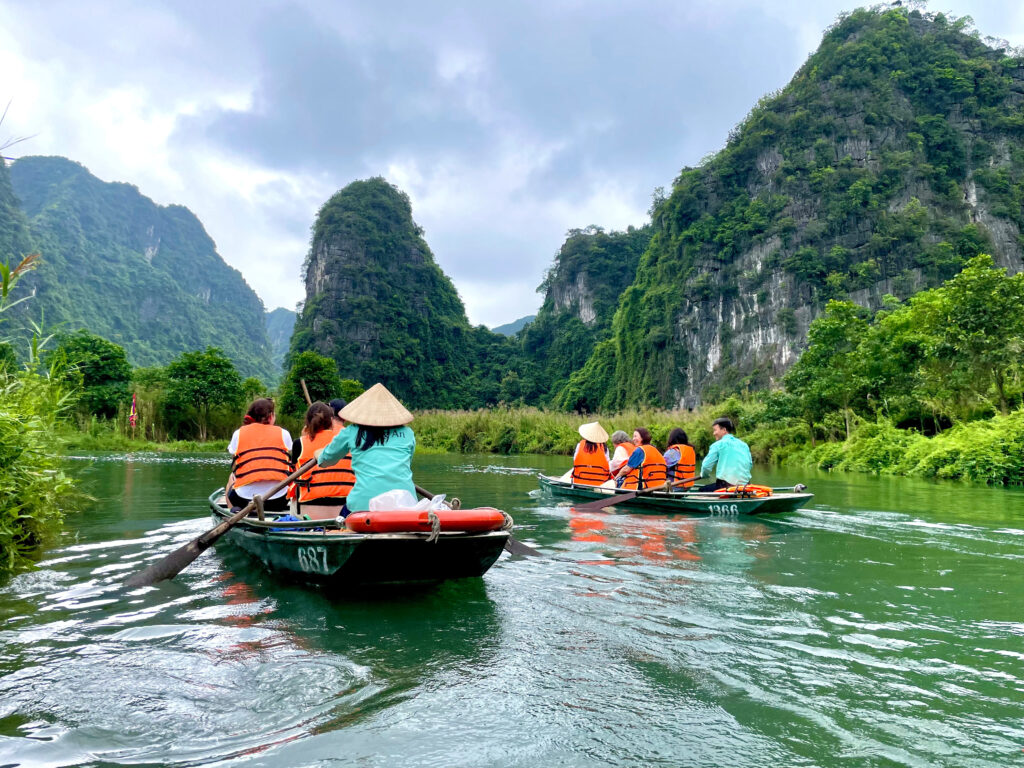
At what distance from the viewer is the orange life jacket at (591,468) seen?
9.67m

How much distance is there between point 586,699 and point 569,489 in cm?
725

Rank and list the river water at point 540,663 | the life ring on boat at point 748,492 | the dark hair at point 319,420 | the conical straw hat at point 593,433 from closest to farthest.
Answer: the river water at point 540,663 < the dark hair at point 319,420 < the life ring on boat at point 748,492 < the conical straw hat at point 593,433

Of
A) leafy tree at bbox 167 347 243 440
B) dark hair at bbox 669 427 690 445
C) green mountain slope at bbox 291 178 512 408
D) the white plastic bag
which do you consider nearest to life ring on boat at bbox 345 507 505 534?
the white plastic bag

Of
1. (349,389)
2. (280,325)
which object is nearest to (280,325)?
(280,325)

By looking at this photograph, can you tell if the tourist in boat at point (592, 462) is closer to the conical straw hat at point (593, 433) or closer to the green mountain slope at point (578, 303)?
the conical straw hat at point (593, 433)

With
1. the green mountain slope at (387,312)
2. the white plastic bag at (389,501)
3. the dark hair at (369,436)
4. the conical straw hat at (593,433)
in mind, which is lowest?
the white plastic bag at (389,501)

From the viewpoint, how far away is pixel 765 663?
2924 millimetres

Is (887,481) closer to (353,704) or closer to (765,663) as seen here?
(765,663)

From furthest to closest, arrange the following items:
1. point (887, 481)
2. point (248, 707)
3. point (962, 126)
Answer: point (962, 126)
point (887, 481)
point (248, 707)

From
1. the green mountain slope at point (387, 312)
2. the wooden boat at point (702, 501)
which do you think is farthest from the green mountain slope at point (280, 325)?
the wooden boat at point (702, 501)

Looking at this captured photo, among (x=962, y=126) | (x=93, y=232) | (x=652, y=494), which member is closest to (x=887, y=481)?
(x=652, y=494)

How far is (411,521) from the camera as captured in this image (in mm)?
3711

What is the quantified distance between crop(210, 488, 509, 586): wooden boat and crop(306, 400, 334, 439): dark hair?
889 mm

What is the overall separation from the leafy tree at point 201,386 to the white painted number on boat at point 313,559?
23723mm
